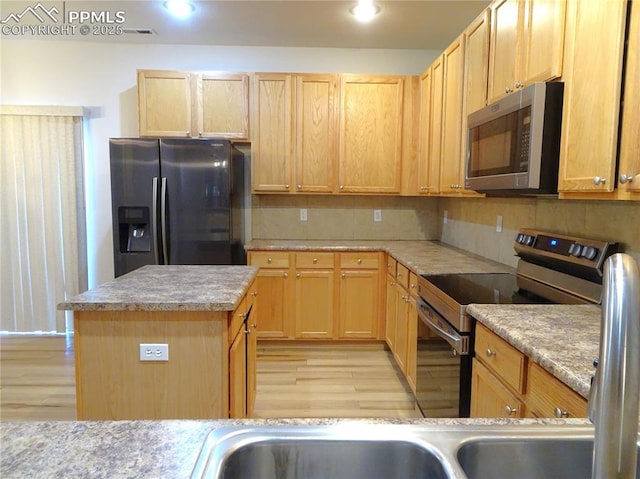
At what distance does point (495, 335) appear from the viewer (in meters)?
1.48

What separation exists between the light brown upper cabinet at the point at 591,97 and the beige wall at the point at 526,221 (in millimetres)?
311

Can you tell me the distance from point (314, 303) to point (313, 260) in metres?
0.39

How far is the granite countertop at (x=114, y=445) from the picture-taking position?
634 millimetres

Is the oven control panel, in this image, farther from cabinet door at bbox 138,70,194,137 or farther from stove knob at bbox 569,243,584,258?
cabinet door at bbox 138,70,194,137

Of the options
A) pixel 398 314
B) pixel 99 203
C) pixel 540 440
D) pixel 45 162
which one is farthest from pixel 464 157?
pixel 45 162

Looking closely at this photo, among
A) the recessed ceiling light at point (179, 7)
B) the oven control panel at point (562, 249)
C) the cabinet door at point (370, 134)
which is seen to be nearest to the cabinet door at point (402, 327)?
the oven control panel at point (562, 249)

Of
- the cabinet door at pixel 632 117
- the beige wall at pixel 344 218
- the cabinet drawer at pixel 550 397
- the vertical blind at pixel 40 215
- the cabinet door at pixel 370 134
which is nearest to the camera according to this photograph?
the cabinet drawer at pixel 550 397

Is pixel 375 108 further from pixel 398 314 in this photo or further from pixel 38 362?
pixel 38 362

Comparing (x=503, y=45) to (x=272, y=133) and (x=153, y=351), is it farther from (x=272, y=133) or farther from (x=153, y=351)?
(x=153, y=351)

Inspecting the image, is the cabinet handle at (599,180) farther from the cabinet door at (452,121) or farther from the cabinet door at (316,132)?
the cabinet door at (316,132)

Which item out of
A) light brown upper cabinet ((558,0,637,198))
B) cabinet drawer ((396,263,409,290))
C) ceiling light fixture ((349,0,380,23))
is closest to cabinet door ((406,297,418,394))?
cabinet drawer ((396,263,409,290))

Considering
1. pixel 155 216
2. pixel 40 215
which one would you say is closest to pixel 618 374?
pixel 155 216

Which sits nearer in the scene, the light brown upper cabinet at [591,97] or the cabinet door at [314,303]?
the light brown upper cabinet at [591,97]

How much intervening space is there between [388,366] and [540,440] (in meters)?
2.69
